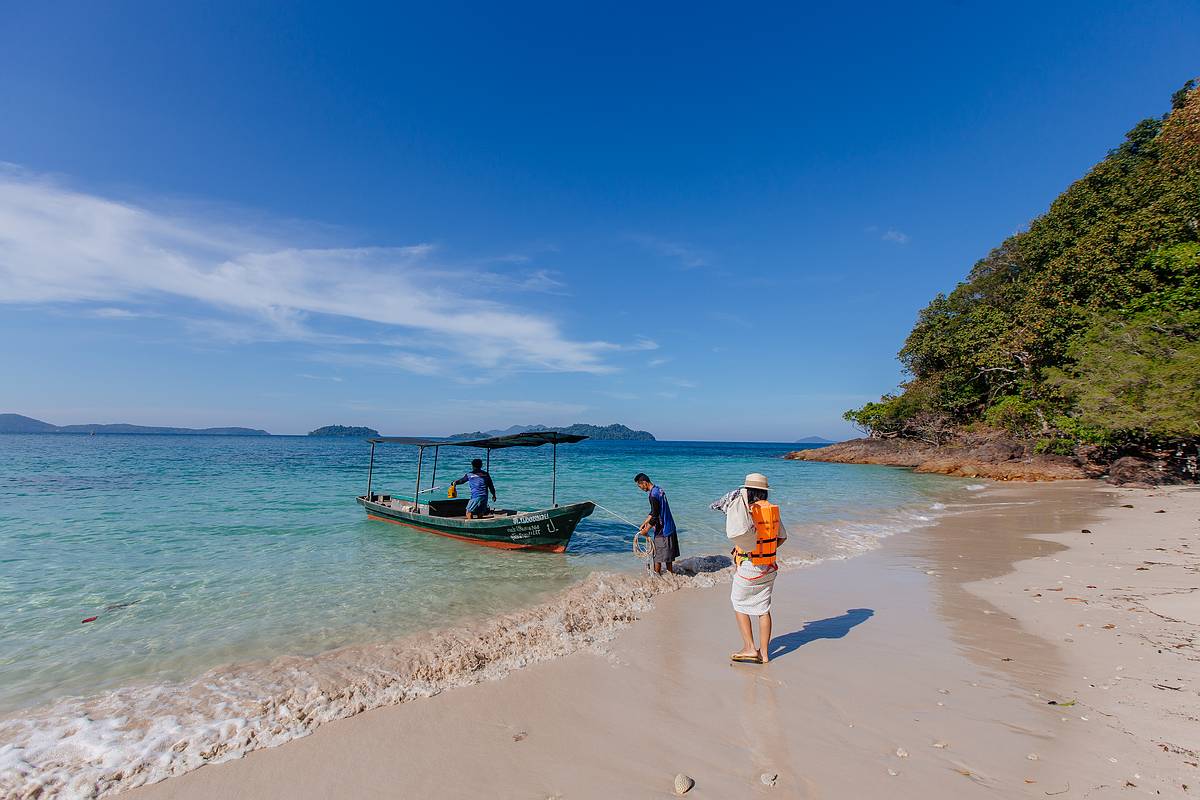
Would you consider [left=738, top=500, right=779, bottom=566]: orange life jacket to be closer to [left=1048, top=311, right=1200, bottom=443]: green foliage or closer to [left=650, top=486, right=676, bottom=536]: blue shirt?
[left=650, top=486, right=676, bottom=536]: blue shirt

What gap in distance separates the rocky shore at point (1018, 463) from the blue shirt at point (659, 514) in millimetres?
24954

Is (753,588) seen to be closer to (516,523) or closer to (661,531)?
(661,531)

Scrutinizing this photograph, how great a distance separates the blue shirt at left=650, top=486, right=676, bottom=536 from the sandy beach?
1.88m

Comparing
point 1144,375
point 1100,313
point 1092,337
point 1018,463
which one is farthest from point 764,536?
point 1018,463

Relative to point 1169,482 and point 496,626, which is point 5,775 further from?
point 1169,482

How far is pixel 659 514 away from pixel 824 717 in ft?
16.2

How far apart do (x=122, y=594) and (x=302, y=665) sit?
5.44 meters

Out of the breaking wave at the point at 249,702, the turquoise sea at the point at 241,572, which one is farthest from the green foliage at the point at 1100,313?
the breaking wave at the point at 249,702

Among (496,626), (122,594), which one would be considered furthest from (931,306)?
(122,594)

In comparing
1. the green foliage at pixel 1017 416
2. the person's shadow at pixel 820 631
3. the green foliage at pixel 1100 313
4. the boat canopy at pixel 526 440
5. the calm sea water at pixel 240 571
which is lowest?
the calm sea water at pixel 240 571

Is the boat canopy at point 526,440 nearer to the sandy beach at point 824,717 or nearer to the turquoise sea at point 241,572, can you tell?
the turquoise sea at point 241,572

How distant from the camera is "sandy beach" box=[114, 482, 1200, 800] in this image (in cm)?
342

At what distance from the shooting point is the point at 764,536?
5.28 metres

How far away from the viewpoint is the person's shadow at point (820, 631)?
5.83 metres
